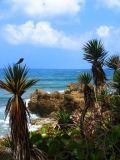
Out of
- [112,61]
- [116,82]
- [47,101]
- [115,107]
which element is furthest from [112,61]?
[47,101]

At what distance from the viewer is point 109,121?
1480 cm

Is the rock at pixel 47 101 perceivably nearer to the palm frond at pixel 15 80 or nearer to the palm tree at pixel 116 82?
the palm tree at pixel 116 82

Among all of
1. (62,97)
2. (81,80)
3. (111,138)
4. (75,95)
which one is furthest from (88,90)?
(62,97)

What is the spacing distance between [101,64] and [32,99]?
20.7 meters

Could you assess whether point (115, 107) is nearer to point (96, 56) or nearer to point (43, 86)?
point (96, 56)

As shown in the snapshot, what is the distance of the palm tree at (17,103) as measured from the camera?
41.1 feet

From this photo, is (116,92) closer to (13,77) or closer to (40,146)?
(40,146)

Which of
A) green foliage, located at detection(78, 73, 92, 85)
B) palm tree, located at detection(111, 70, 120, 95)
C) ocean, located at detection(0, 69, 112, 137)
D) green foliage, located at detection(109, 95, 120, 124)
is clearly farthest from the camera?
ocean, located at detection(0, 69, 112, 137)

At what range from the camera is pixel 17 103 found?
12.5 meters

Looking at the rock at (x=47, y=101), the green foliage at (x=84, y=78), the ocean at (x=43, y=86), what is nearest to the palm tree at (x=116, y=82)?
the ocean at (x=43, y=86)

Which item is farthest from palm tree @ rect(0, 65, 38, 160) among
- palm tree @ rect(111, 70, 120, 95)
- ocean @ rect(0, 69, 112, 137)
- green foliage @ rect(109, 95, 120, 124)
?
palm tree @ rect(111, 70, 120, 95)

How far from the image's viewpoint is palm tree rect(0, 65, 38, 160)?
12.5m

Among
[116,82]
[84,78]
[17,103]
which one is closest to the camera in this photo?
[17,103]

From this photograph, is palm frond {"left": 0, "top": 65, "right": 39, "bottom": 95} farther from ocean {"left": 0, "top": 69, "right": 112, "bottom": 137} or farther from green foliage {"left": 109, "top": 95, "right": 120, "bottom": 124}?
green foliage {"left": 109, "top": 95, "right": 120, "bottom": 124}
